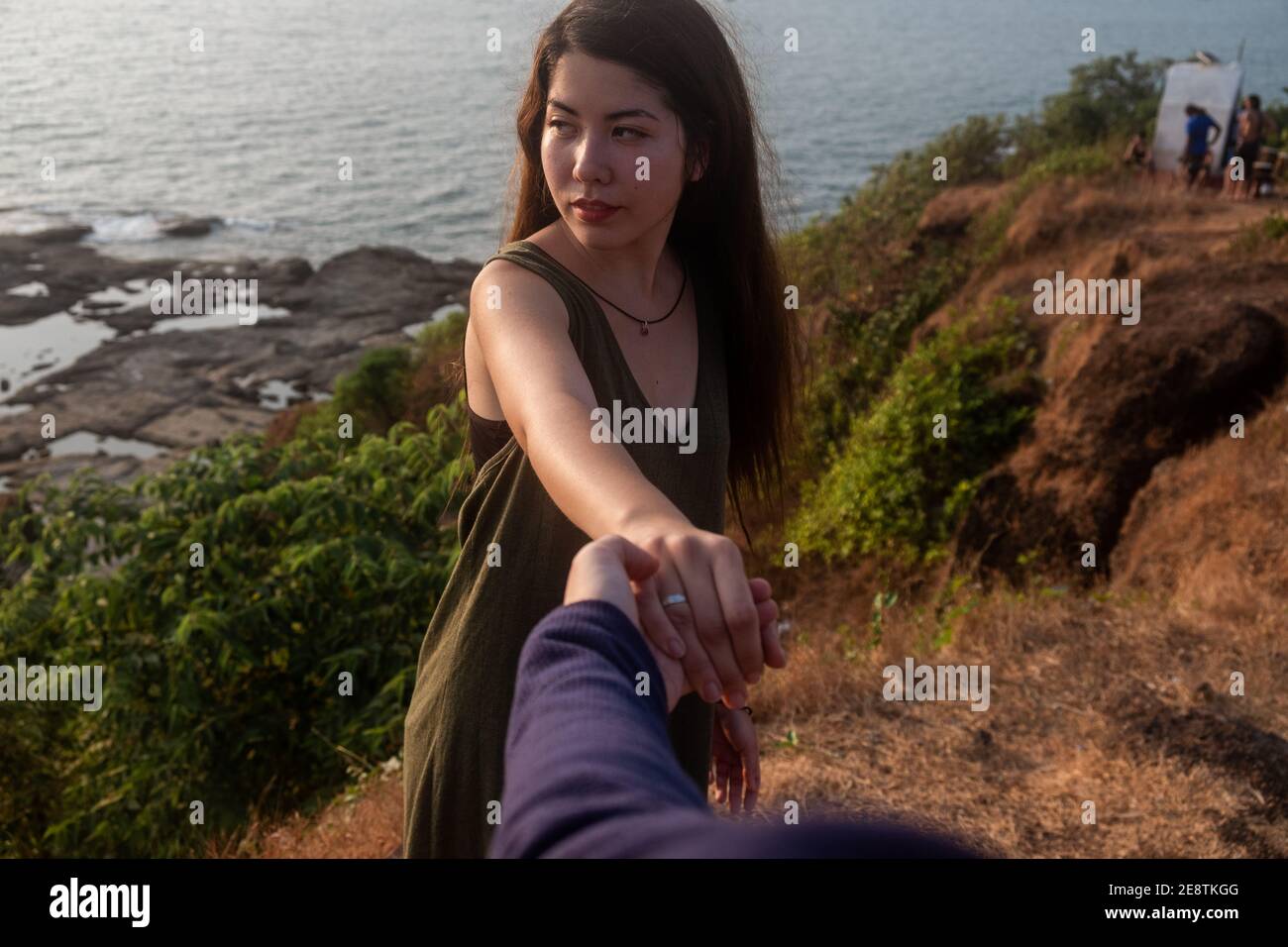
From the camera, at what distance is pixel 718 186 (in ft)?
6.93

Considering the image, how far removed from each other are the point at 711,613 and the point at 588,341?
828 millimetres

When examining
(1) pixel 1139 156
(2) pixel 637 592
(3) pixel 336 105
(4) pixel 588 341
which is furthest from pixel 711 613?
(3) pixel 336 105

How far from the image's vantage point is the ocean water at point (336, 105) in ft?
94.6

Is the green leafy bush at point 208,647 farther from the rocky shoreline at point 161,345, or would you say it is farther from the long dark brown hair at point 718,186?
the rocky shoreline at point 161,345

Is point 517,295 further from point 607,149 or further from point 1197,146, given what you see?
point 1197,146

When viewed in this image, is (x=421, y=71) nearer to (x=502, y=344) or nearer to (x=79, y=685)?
(x=79, y=685)

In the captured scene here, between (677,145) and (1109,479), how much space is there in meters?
5.92

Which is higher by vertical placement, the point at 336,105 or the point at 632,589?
the point at 336,105

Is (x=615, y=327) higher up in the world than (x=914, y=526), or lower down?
higher up

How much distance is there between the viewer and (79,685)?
519 centimetres

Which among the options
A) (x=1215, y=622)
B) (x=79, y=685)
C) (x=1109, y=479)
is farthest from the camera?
(x=1109, y=479)

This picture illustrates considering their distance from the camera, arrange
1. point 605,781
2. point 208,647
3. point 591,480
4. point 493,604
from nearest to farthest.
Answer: point 605,781 → point 591,480 → point 493,604 → point 208,647

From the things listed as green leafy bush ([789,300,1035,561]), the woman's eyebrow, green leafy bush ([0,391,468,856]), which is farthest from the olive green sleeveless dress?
green leafy bush ([789,300,1035,561])
